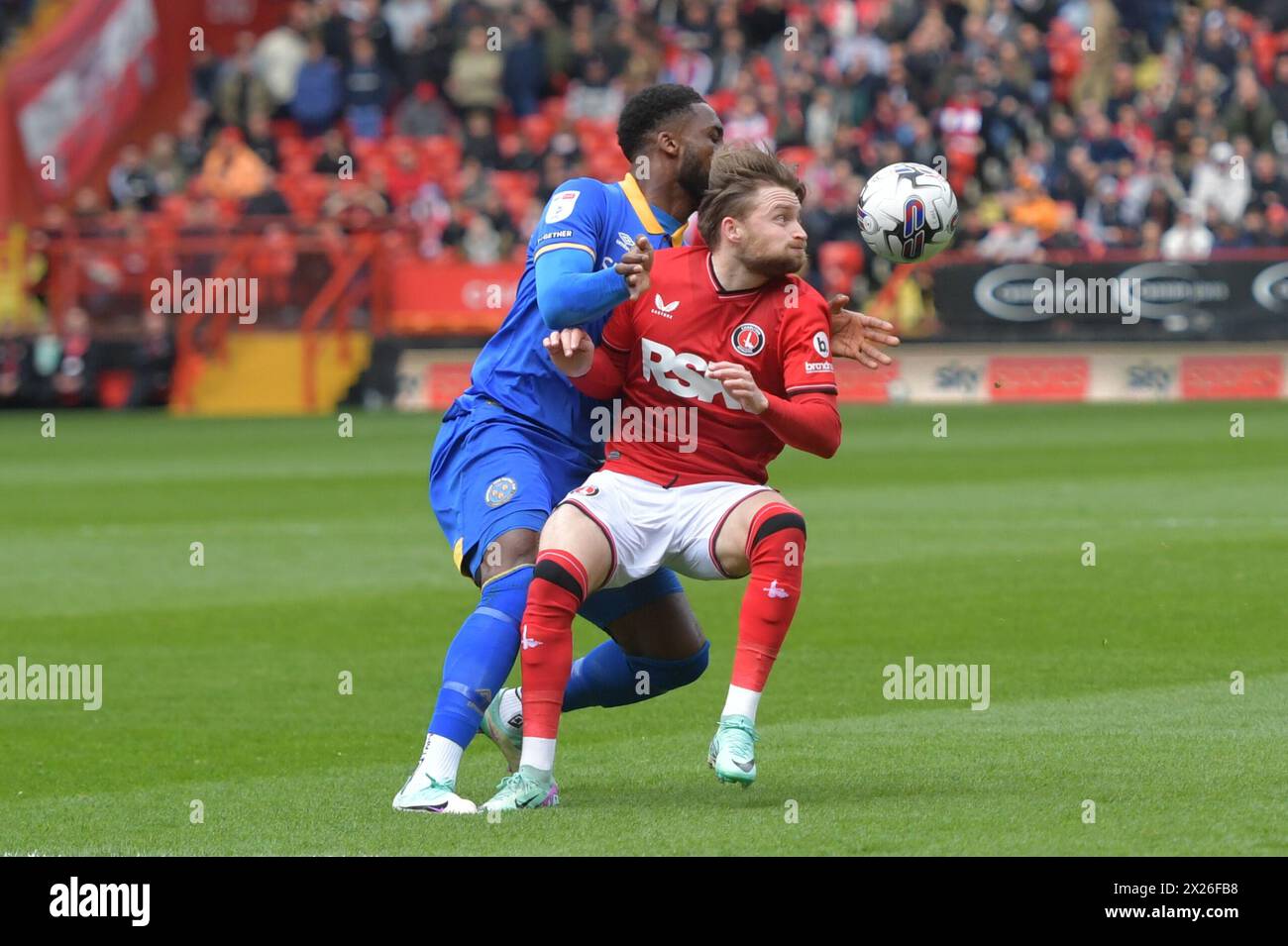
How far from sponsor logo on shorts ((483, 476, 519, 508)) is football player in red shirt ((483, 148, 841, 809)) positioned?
173 mm

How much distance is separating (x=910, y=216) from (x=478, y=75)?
84.9 ft

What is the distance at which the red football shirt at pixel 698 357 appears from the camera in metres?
6.50

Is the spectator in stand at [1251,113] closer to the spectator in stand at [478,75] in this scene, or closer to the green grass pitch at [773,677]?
the green grass pitch at [773,677]

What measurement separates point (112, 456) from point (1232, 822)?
17.5 m

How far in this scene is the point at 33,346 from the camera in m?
28.7

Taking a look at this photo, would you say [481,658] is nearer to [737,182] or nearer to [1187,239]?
[737,182]

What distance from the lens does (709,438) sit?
21.5ft

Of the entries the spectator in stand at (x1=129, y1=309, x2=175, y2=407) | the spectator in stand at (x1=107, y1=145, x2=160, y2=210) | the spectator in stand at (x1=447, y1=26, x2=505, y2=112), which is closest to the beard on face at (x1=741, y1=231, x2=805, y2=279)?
the spectator in stand at (x1=129, y1=309, x2=175, y2=407)

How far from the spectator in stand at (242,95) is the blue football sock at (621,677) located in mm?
27209

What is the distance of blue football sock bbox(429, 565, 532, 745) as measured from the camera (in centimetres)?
623

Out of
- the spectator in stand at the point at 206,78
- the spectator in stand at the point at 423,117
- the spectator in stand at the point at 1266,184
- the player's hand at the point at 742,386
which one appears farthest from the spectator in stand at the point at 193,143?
the player's hand at the point at 742,386

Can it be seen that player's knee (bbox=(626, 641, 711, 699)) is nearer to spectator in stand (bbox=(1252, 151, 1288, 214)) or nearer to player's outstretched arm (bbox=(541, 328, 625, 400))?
player's outstretched arm (bbox=(541, 328, 625, 400))

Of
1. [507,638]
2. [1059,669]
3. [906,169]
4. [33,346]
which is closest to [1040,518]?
[1059,669]

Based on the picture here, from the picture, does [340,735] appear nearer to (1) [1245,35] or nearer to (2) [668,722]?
(2) [668,722]
